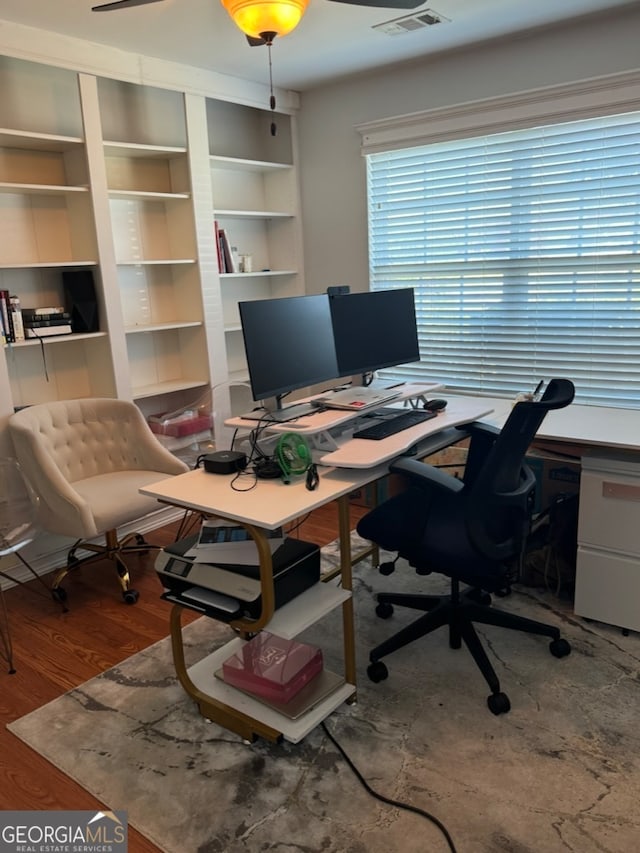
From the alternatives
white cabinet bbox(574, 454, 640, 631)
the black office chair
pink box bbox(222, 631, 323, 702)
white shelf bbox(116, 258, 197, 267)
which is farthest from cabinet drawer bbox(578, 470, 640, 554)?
white shelf bbox(116, 258, 197, 267)

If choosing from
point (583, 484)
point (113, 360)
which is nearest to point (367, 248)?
point (113, 360)

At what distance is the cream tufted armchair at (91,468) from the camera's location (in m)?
2.85

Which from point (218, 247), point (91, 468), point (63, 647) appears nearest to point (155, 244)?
point (218, 247)

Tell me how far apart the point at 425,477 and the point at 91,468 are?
1.98 meters

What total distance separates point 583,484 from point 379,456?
938mm

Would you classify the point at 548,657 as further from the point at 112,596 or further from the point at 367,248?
the point at 367,248

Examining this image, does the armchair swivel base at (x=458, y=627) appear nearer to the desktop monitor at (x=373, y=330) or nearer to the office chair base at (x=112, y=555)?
the desktop monitor at (x=373, y=330)

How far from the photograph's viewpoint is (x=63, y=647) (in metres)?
2.63

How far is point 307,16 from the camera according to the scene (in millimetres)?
2896

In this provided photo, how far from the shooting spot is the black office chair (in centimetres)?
206

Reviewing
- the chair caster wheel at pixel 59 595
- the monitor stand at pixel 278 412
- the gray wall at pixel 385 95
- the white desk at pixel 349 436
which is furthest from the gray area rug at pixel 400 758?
the gray wall at pixel 385 95

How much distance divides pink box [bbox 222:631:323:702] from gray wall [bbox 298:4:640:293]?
267cm

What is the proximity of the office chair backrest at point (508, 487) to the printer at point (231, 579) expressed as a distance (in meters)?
0.55
